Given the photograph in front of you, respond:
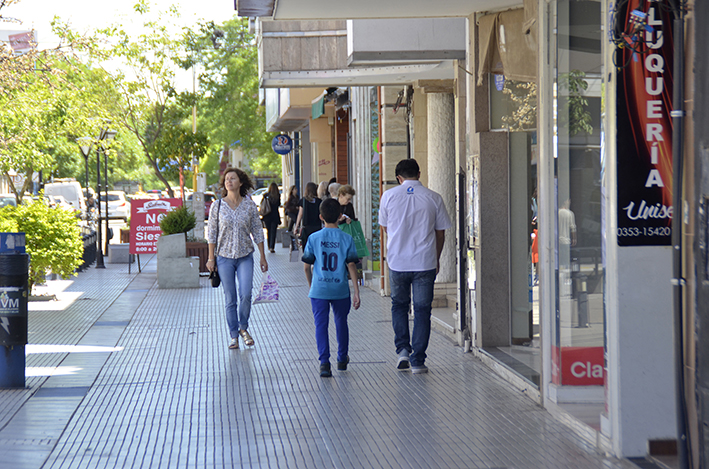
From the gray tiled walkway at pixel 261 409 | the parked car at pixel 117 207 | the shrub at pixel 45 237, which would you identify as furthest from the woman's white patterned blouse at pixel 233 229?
the parked car at pixel 117 207

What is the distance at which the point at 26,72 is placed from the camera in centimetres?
1427

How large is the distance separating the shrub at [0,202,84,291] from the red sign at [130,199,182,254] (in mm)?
4009

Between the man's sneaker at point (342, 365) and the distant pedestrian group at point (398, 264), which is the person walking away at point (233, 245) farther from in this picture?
the man's sneaker at point (342, 365)

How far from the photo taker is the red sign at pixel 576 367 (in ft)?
19.1

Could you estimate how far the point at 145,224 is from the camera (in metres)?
17.1

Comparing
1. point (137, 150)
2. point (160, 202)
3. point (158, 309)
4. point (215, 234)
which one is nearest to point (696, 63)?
point (215, 234)

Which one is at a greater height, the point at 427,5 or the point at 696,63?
the point at 427,5

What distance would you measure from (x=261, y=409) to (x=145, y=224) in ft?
37.9

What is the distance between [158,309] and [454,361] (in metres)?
5.42

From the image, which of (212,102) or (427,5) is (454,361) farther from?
(212,102)

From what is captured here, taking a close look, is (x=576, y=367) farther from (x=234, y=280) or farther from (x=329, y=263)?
(x=234, y=280)

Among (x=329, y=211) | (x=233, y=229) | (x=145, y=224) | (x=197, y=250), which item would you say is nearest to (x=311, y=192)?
(x=197, y=250)

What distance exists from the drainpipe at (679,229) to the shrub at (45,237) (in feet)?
32.8

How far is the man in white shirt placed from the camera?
23.9ft
